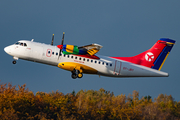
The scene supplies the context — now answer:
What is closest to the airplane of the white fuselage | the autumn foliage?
the white fuselage

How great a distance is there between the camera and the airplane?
128ft

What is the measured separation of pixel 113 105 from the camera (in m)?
83.0

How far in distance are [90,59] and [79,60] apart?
1.58m

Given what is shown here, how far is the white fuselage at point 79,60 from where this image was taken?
128 feet

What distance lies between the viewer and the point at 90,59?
40562 mm

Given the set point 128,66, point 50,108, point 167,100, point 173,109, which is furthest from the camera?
point 167,100

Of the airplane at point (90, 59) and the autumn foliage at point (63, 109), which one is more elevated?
the airplane at point (90, 59)

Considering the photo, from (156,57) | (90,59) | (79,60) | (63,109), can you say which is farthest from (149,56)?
(63,109)

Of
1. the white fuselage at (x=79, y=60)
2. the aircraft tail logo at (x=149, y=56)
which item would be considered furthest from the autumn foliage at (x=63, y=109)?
the aircraft tail logo at (x=149, y=56)

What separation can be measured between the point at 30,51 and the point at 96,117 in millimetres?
37146

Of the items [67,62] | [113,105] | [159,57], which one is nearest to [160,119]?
[113,105]

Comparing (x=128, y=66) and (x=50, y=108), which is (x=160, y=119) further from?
(x=128, y=66)

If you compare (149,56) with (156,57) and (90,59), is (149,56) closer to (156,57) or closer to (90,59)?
(156,57)

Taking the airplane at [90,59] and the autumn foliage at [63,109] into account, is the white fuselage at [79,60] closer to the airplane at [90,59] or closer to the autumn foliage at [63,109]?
the airplane at [90,59]
